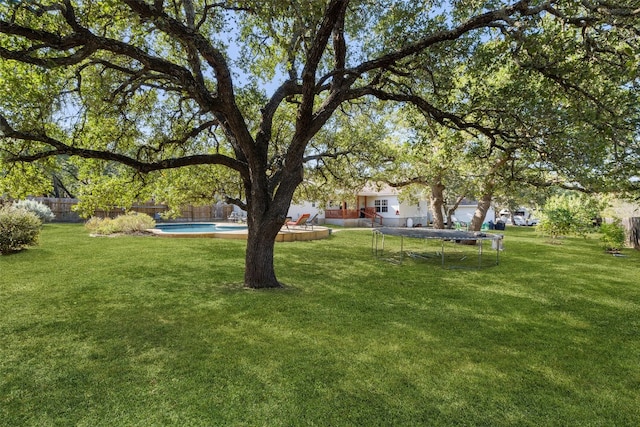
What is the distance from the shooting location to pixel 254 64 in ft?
31.0

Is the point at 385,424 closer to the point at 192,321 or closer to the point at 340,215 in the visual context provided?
the point at 192,321

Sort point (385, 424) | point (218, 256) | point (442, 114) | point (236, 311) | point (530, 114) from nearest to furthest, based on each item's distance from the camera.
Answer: point (385, 424)
point (236, 311)
point (530, 114)
point (442, 114)
point (218, 256)

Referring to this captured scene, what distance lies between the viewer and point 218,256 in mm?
11516

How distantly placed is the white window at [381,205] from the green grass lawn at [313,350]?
85.1 ft

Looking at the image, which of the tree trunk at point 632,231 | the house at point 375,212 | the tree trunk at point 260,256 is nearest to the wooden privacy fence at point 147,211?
the house at point 375,212

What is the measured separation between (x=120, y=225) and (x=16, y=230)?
6648 millimetres

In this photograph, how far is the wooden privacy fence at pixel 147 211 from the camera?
25.5 m

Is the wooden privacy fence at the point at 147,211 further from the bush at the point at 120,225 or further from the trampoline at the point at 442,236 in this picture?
the trampoline at the point at 442,236

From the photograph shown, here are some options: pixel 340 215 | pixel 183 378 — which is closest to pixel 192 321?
pixel 183 378

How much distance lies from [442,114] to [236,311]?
5.26 meters

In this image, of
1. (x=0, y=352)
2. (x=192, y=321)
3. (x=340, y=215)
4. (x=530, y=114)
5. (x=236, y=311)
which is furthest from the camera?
(x=340, y=215)

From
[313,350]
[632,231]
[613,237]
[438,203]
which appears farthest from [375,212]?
[313,350]

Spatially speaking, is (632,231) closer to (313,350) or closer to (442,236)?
(442,236)

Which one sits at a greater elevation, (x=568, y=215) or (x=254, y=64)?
(x=254, y=64)
